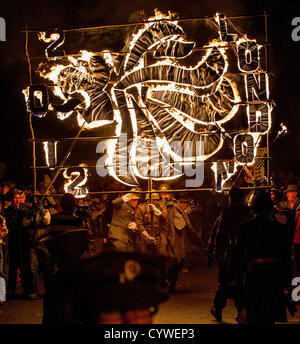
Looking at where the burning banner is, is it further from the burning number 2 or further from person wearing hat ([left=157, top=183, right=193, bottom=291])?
person wearing hat ([left=157, top=183, right=193, bottom=291])

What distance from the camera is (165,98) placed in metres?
10.5

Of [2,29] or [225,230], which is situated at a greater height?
[2,29]

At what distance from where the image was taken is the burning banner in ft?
33.4

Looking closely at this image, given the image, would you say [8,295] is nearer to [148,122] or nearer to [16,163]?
[148,122]

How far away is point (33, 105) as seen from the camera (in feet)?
34.7

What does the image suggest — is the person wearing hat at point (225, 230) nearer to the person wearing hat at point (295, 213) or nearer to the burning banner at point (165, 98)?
the burning banner at point (165, 98)

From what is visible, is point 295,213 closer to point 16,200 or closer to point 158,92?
point 158,92

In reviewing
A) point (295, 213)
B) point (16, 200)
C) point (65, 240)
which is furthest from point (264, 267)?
Result: point (16, 200)

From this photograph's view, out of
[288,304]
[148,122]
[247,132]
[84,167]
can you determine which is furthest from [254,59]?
[288,304]

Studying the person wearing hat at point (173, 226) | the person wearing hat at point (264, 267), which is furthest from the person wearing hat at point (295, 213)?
the person wearing hat at point (264, 267)

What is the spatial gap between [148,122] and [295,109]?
15.0m

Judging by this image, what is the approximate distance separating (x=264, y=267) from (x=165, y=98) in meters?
4.51
